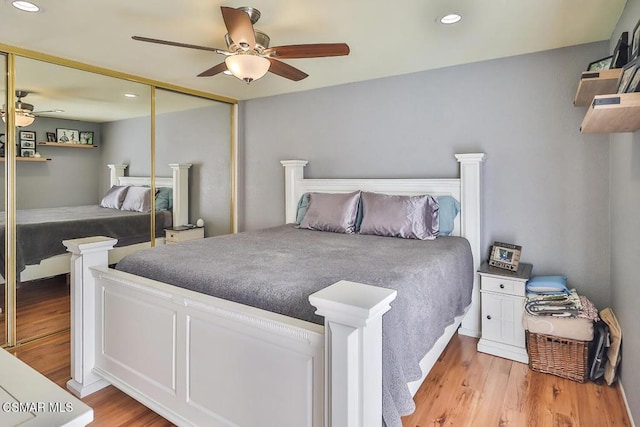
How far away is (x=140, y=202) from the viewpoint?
11.9 ft

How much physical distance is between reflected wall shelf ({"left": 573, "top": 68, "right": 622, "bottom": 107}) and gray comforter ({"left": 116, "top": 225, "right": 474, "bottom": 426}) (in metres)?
1.20

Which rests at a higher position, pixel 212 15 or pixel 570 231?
pixel 212 15

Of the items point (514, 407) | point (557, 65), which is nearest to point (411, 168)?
point (557, 65)

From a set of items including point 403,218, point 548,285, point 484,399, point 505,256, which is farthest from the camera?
point 403,218

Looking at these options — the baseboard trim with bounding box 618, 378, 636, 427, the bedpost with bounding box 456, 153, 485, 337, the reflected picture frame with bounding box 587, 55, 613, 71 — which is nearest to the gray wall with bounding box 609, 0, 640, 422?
the baseboard trim with bounding box 618, 378, 636, 427

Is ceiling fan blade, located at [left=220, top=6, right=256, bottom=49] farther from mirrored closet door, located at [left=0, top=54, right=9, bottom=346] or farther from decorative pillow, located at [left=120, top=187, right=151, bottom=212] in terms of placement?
decorative pillow, located at [left=120, top=187, right=151, bottom=212]

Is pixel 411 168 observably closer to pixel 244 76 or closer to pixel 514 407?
pixel 244 76

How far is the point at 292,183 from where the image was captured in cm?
401

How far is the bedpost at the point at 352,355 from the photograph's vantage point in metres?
1.15

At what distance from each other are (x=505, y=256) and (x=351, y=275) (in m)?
1.59

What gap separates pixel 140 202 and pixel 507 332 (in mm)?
3383

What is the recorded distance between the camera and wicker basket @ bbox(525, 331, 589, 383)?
2.28m

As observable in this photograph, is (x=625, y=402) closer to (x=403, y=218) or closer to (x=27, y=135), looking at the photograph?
(x=403, y=218)

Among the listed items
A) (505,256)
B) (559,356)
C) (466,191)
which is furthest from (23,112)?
(559,356)
